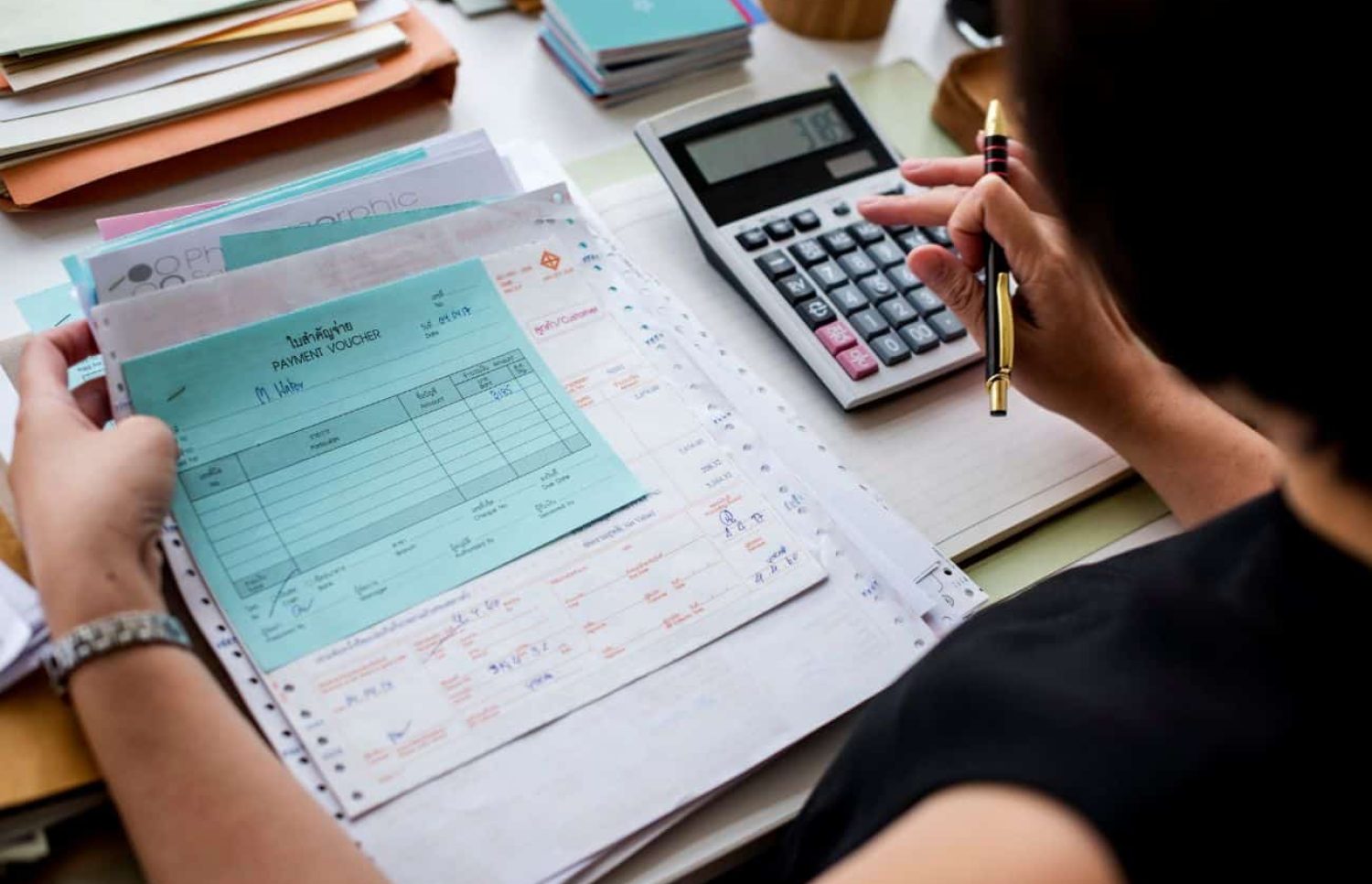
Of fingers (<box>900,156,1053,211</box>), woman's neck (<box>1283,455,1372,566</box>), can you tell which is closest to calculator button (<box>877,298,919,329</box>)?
fingers (<box>900,156,1053,211</box>)

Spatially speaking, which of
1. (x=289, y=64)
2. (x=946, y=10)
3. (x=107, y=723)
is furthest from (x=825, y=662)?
(x=946, y=10)

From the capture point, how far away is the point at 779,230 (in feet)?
2.51

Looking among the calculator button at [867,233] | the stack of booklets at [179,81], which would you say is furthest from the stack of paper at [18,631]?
the calculator button at [867,233]

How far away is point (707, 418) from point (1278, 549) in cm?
32

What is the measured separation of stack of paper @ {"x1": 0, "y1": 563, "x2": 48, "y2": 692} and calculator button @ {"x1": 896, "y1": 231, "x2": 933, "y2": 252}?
1.90ft

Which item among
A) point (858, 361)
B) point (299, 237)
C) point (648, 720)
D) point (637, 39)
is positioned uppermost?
point (637, 39)

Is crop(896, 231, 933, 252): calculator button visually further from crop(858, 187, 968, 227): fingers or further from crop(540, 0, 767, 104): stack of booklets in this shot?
crop(540, 0, 767, 104): stack of booklets

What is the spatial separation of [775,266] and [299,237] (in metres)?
0.31

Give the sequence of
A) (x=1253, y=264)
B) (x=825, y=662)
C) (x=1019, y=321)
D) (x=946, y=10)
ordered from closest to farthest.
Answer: (x=1253, y=264)
(x=825, y=662)
(x=1019, y=321)
(x=946, y=10)

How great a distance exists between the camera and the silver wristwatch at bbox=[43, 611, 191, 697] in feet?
1.43

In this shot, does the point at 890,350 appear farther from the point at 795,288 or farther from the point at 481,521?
the point at 481,521

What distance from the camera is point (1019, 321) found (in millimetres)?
703

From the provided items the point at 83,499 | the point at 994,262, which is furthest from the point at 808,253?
the point at 83,499

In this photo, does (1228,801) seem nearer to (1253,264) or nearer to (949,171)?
(1253,264)
